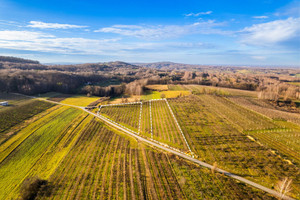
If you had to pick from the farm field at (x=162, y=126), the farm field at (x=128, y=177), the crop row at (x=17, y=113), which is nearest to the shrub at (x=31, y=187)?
the farm field at (x=128, y=177)

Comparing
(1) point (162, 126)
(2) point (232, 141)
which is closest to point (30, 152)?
(1) point (162, 126)

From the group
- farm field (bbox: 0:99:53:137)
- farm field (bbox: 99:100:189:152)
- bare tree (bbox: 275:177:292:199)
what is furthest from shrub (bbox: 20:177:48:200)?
bare tree (bbox: 275:177:292:199)

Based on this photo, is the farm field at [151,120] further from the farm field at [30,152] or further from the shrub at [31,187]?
the shrub at [31,187]

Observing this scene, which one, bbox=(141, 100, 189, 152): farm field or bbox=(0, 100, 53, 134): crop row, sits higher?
bbox=(0, 100, 53, 134): crop row

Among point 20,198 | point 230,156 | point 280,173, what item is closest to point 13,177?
point 20,198

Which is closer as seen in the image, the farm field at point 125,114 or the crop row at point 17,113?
the crop row at point 17,113

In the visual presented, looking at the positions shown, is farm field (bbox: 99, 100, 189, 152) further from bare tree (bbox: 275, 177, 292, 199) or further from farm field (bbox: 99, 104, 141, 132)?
bare tree (bbox: 275, 177, 292, 199)

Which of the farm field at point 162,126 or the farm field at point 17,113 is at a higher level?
the farm field at point 17,113

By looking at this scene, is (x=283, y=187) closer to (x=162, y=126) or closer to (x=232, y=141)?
(x=232, y=141)

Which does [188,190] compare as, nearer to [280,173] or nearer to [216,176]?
[216,176]
